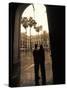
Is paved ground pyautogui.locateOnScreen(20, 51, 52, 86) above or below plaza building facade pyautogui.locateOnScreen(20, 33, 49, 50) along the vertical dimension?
below

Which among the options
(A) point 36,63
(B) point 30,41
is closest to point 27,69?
(A) point 36,63

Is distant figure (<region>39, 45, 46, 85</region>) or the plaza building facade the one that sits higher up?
the plaza building facade

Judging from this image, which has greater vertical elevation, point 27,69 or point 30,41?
point 30,41

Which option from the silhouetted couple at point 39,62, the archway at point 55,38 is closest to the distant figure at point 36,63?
the silhouetted couple at point 39,62

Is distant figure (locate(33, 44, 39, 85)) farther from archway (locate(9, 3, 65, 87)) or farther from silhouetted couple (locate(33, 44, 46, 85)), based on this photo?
archway (locate(9, 3, 65, 87))

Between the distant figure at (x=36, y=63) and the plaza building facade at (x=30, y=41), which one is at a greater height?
the plaza building facade at (x=30, y=41)

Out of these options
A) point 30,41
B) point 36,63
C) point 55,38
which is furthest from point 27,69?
point 55,38

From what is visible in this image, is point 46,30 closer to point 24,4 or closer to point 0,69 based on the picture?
point 24,4

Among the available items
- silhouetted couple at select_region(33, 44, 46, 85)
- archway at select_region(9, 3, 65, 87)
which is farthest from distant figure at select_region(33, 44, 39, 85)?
archway at select_region(9, 3, 65, 87)

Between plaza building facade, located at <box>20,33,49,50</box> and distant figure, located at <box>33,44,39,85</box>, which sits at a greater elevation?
plaza building facade, located at <box>20,33,49,50</box>

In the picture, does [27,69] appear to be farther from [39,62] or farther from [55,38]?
[55,38]

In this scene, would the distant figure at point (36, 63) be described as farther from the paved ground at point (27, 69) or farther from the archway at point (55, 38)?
the archway at point (55, 38)

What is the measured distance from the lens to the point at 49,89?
2.25 m

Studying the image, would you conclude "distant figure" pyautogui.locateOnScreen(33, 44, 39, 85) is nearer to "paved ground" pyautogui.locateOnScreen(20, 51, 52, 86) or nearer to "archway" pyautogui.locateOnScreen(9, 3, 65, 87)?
"paved ground" pyautogui.locateOnScreen(20, 51, 52, 86)
